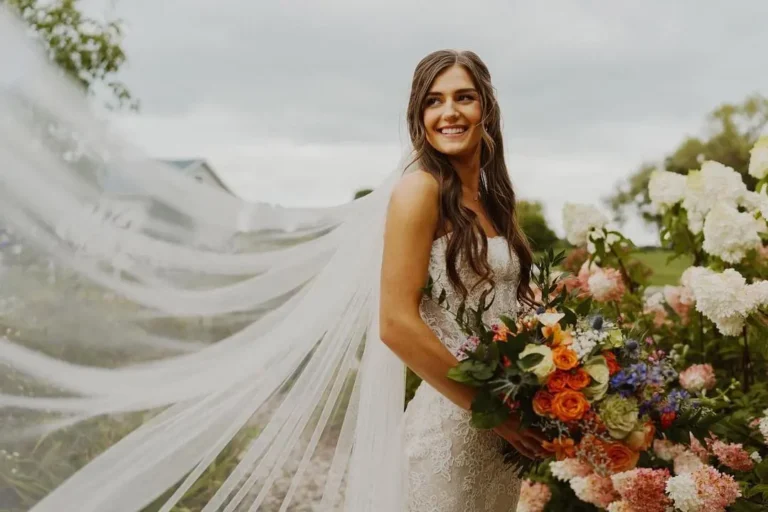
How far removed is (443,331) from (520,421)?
36cm

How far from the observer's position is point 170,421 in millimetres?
2902

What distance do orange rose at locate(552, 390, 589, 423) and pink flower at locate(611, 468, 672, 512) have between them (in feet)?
4.30

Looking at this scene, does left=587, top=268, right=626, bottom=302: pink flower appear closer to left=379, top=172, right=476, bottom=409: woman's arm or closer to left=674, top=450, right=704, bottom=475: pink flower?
left=674, top=450, right=704, bottom=475: pink flower

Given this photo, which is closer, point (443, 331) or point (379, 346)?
point (443, 331)

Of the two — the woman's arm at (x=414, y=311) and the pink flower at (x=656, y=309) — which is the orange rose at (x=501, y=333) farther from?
the pink flower at (x=656, y=309)

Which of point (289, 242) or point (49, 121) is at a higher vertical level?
point (49, 121)

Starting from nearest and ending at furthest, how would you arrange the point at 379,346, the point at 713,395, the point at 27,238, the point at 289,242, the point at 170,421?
1. the point at 379,346
2. the point at 170,421
3. the point at 27,238
4. the point at 289,242
5. the point at 713,395

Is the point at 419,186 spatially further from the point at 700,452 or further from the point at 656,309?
the point at 656,309

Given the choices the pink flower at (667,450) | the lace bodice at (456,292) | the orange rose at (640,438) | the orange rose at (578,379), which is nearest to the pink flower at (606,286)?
the pink flower at (667,450)

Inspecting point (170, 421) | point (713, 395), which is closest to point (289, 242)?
point (170, 421)

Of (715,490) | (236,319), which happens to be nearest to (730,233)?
(715,490)

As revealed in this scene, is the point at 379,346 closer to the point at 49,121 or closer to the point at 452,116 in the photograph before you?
the point at 452,116

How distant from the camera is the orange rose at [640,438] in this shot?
2.19m

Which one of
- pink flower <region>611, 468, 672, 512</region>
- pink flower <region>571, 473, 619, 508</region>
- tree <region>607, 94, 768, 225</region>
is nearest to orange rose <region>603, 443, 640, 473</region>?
pink flower <region>611, 468, 672, 512</region>
